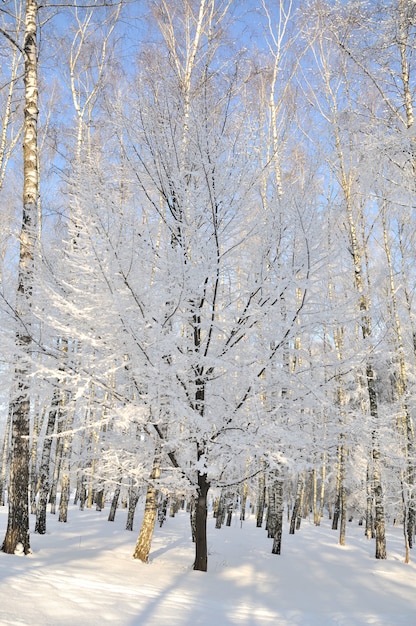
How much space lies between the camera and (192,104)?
555 cm

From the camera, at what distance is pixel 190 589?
16.4 ft

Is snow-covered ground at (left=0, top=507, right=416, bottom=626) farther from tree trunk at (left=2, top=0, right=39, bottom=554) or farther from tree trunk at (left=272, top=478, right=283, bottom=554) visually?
tree trunk at (left=2, top=0, right=39, bottom=554)

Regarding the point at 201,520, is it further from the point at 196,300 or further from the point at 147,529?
the point at 196,300

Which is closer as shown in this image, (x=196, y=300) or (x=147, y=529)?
(x=196, y=300)

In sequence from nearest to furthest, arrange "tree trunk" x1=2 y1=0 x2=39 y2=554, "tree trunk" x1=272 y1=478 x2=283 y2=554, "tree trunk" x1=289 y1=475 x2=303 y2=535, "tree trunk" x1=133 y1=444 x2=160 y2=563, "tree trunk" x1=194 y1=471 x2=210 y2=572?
"tree trunk" x1=2 y1=0 x2=39 y2=554, "tree trunk" x1=194 y1=471 x2=210 y2=572, "tree trunk" x1=133 y1=444 x2=160 y2=563, "tree trunk" x1=272 y1=478 x2=283 y2=554, "tree trunk" x1=289 y1=475 x2=303 y2=535

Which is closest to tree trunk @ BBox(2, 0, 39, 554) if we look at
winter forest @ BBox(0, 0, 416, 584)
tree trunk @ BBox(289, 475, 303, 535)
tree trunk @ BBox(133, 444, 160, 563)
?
winter forest @ BBox(0, 0, 416, 584)

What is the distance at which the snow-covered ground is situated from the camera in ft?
10.5

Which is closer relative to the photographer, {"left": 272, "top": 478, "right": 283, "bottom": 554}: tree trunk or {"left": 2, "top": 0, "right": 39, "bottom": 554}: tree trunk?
{"left": 2, "top": 0, "right": 39, "bottom": 554}: tree trunk

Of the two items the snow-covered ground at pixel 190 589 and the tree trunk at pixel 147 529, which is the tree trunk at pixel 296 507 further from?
the tree trunk at pixel 147 529

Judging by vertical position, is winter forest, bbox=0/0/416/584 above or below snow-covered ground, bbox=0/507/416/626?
above

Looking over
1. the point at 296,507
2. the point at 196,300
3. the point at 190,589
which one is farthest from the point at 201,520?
the point at 296,507

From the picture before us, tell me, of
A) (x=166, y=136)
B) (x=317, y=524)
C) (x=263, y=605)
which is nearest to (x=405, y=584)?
(x=263, y=605)

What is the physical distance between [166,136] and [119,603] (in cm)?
514

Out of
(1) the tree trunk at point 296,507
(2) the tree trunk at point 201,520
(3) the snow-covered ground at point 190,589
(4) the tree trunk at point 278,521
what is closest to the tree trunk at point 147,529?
(3) the snow-covered ground at point 190,589
